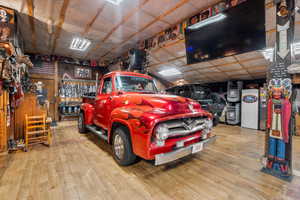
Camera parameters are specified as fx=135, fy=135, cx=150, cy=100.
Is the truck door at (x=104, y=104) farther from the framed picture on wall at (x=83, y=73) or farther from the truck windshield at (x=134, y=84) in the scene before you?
the framed picture on wall at (x=83, y=73)

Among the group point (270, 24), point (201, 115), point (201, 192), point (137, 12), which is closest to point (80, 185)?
point (201, 192)

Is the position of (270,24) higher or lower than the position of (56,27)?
lower

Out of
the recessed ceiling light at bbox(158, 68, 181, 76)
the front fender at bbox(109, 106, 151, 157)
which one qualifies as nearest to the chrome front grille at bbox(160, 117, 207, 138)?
the front fender at bbox(109, 106, 151, 157)

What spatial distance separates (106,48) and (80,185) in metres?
5.71

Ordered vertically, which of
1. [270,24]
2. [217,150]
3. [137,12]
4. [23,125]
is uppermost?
[137,12]

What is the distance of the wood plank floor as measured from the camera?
171 cm

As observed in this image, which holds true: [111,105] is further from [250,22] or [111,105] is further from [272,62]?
[250,22]

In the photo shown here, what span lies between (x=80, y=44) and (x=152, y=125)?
576 centimetres

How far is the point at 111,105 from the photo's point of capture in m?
2.78

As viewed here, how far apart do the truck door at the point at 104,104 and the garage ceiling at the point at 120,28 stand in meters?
1.93

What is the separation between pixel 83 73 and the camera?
8445 millimetres

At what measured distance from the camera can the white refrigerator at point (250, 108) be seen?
5.98 meters

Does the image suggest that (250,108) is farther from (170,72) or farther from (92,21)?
(92,21)

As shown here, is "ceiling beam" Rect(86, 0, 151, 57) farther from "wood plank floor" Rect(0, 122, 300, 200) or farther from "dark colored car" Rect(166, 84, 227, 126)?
"dark colored car" Rect(166, 84, 227, 126)
